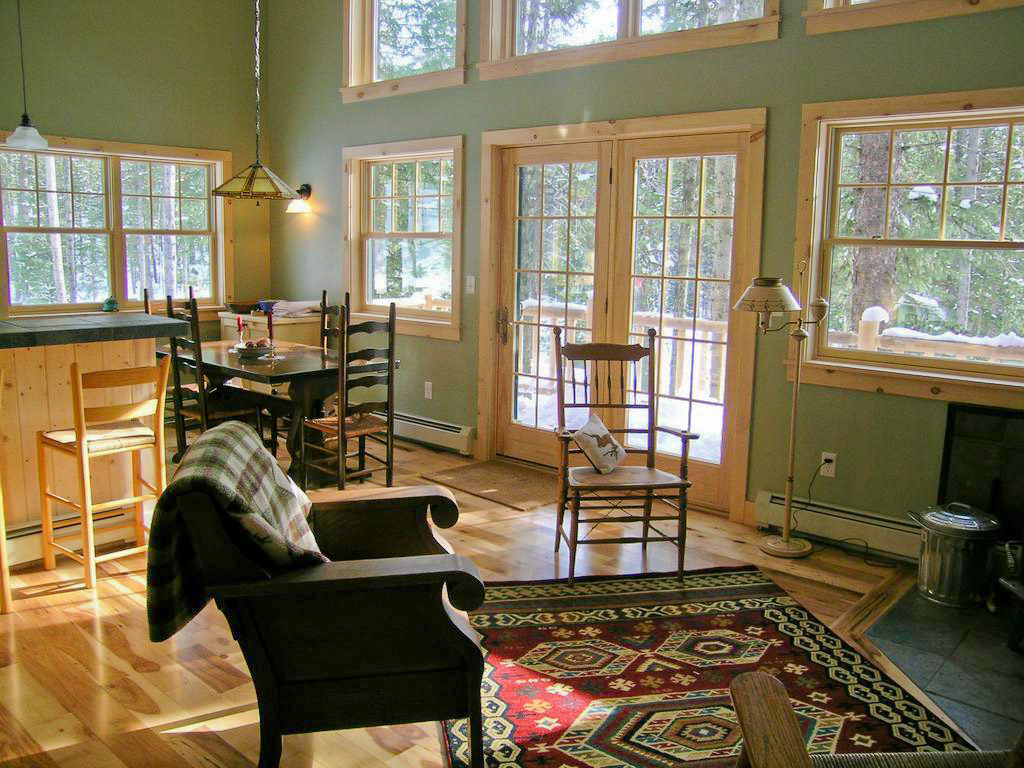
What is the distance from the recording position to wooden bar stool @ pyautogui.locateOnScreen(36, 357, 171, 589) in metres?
3.54

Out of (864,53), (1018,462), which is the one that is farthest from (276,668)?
(864,53)

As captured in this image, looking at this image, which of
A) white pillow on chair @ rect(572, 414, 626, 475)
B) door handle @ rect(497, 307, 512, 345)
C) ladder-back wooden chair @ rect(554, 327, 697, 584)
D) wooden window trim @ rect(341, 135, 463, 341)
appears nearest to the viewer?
ladder-back wooden chair @ rect(554, 327, 697, 584)

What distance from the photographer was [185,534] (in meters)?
2.06

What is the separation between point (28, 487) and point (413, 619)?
2.54m

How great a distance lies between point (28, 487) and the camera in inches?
151

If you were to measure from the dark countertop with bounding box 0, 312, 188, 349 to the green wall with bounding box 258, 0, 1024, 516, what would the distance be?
2.34 metres

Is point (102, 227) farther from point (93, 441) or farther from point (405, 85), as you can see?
point (93, 441)

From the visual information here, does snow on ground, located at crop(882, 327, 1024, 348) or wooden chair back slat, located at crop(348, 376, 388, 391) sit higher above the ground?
snow on ground, located at crop(882, 327, 1024, 348)

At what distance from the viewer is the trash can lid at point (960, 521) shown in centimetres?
348

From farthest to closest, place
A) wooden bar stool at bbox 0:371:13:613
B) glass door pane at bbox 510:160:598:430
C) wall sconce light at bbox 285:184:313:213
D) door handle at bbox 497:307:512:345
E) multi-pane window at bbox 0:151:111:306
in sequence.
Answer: wall sconce light at bbox 285:184:313:213 < multi-pane window at bbox 0:151:111:306 < door handle at bbox 497:307:512:345 < glass door pane at bbox 510:160:598:430 < wooden bar stool at bbox 0:371:13:613

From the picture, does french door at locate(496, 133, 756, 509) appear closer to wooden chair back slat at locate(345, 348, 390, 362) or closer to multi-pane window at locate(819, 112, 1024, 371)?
multi-pane window at locate(819, 112, 1024, 371)

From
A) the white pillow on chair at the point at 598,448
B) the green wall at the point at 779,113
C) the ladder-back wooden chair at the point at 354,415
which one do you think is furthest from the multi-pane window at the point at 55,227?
the white pillow on chair at the point at 598,448

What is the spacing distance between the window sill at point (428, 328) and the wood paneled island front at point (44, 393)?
2.26m

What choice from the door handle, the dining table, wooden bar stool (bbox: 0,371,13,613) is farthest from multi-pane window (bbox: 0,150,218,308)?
wooden bar stool (bbox: 0,371,13,613)
